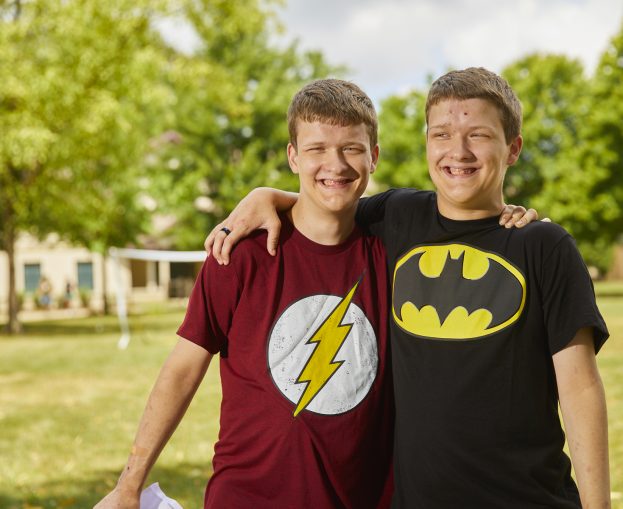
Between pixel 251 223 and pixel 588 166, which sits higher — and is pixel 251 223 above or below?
below

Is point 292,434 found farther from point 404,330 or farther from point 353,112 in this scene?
point 353,112

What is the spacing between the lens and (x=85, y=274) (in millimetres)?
42094

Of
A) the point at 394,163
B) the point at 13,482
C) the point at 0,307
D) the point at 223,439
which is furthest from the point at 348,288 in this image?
the point at 394,163

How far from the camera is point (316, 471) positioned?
2420 mm

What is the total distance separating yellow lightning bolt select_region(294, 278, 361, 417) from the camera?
2.48 m

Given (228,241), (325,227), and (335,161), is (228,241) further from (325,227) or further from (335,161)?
(335,161)

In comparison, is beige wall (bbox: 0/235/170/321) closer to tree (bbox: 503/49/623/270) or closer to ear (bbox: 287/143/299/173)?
tree (bbox: 503/49/623/270)

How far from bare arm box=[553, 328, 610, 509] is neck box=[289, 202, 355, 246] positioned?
806mm

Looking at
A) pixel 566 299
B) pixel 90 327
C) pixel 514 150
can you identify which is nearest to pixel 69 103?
pixel 90 327

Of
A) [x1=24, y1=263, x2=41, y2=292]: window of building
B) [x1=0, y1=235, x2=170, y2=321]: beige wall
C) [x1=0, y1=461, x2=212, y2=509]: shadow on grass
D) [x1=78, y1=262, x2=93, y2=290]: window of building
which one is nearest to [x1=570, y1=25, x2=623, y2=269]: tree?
[x1=0, y1=235, x2=170, y2=321]: beige wall

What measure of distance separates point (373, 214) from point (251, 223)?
1.51ft

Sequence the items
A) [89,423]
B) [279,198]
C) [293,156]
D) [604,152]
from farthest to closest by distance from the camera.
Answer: [604,152], [89,423], [279,198], [293,156]

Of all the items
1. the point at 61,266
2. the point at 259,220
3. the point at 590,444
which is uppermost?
the point at 259,220

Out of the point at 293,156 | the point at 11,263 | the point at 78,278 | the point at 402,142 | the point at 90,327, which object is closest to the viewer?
the point at 293,156
